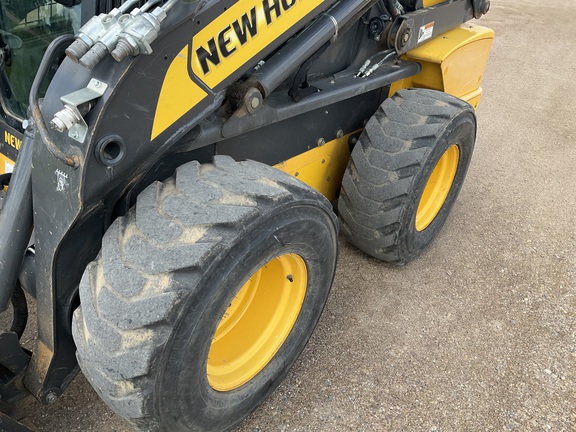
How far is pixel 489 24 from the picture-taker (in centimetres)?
825

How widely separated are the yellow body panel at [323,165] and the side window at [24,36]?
3.37 ft

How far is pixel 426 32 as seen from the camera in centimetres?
289

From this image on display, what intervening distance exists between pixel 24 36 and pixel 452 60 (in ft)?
6.86

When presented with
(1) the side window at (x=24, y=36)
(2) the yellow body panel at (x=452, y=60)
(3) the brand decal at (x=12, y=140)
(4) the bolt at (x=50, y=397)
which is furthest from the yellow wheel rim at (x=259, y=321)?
(2) the yellow body panel at (x=452, y=60)

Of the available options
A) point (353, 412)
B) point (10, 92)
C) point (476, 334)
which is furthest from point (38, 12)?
point (476, 334)

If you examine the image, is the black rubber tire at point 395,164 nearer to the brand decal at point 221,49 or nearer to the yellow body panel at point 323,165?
the yellow body panel at point 323,165

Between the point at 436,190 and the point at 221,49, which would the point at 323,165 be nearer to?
the point at 436,190

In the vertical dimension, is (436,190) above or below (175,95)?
below

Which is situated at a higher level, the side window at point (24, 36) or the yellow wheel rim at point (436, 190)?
the side window at point (24, 36)

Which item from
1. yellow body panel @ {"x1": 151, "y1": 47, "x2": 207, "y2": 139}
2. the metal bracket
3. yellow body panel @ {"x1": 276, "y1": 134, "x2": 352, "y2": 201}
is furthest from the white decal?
yellow body panel @ {"x1": 276, "y1": 134, "x2": 352, "y2": 201}

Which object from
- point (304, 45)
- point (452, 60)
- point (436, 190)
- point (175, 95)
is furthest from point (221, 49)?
point (436, 190)

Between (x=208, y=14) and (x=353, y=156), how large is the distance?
1198 mm

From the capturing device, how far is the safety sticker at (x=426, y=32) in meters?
2.84

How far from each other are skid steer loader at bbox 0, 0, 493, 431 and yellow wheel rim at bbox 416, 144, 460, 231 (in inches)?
20.3
